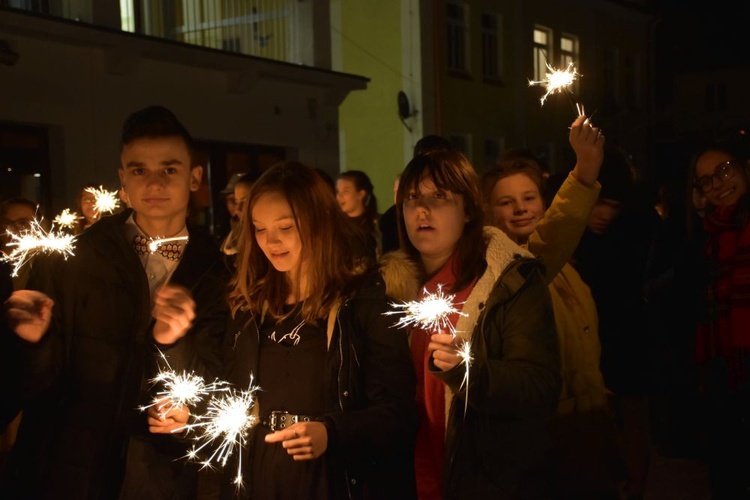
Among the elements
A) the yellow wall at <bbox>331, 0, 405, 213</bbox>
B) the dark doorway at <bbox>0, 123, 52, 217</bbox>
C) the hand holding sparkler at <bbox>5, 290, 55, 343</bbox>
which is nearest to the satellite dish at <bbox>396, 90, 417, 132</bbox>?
the yellow wall at <bbox>331, 0, 405, 213</bbox>

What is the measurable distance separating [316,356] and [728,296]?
8.91 ft

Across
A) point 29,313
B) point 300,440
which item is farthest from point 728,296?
point 29,313

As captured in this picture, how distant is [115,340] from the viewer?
3143mm

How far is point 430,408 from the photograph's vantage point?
10.7 ft

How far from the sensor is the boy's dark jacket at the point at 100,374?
2984 mm

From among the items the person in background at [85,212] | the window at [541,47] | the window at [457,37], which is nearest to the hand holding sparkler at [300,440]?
the person in background at [85,212]

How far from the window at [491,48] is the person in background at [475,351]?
1970cm

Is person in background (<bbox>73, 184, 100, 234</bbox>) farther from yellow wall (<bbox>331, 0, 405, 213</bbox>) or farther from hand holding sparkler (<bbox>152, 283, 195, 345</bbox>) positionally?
yellow wall (<bbox>331, 0, 405, 213</bbox>)

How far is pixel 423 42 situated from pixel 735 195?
15646 millimetres

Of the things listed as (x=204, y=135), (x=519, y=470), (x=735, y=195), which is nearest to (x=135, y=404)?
(x=519, y=470)

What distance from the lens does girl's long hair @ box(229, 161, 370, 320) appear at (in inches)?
126

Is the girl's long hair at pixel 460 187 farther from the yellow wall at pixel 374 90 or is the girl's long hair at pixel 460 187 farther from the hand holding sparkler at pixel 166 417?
the yellow wall at pixel 374 90

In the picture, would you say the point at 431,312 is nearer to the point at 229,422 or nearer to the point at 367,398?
the point at 367,398

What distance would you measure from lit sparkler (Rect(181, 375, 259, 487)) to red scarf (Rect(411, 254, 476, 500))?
0.65m
